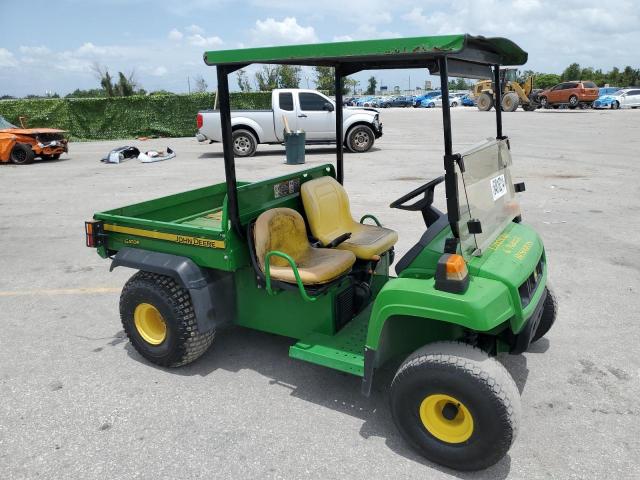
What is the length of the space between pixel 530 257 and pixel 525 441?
105 centimetres

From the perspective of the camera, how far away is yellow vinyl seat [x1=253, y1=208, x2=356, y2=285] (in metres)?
3.47

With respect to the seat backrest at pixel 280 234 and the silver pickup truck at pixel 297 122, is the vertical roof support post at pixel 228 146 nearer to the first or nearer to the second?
the seat backrest at pixel 280 234

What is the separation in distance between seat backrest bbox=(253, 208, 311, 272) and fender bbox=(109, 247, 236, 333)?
15.8 inches

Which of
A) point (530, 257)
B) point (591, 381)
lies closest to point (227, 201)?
point (530, 257)

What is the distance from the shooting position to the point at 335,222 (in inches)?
169

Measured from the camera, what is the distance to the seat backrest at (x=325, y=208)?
412cm

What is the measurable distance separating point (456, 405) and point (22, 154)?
51.8 feet

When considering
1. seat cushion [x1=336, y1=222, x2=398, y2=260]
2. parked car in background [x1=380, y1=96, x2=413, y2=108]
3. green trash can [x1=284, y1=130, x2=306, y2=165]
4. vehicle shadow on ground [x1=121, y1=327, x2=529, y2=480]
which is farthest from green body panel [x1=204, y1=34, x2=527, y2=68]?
parked car in background [x1=380, y1=96, x2=413, y2=108]

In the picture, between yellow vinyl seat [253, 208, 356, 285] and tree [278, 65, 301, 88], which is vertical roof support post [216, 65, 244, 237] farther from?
tree [278, 65, 301, 88]

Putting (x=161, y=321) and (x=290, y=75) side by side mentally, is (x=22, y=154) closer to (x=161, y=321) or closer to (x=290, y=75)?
(x=290, y=75)

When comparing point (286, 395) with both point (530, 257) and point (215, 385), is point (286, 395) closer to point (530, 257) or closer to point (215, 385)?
point (215, 385)

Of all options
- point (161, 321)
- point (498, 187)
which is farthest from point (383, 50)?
point (161, 321)

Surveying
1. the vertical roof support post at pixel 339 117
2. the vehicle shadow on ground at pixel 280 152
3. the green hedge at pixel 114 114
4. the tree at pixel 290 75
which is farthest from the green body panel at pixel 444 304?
the green hedge at pixel 114 114

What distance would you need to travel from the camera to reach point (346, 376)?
371 cm
